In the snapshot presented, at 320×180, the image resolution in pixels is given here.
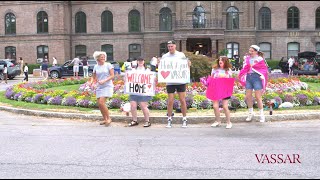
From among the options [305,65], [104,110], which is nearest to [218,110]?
[104,110]

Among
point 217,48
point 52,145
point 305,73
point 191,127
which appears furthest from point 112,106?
point 217,48

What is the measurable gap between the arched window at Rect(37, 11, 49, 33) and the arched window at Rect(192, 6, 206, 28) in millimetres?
15306

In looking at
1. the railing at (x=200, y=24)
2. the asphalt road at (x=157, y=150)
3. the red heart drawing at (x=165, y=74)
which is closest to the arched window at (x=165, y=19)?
the railing at (x=200, y=24)

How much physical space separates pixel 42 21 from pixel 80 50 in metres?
4.88

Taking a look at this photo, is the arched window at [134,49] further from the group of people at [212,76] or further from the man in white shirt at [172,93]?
the man in white shirt at [172,93]

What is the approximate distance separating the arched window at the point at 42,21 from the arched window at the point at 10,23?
2988mm

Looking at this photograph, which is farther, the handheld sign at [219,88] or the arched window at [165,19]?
the arched window at [165,19]

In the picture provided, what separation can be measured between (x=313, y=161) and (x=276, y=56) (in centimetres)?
3990

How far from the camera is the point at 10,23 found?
49000mm

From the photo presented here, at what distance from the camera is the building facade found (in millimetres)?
44469

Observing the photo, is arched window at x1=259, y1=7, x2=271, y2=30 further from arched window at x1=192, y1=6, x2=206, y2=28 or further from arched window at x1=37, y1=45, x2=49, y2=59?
arched window at x1=37, y1=45, x2=49, y2=59

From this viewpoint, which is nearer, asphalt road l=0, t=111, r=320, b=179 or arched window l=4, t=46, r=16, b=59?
asphalt road l=0, t=111, r=320, b=179

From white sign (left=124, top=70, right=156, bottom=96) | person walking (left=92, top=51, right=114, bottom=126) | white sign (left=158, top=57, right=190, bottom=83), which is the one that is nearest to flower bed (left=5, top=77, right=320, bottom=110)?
person walking (left=92, top=51, right=114, bottom=126)

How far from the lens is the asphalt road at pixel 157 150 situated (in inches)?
257
